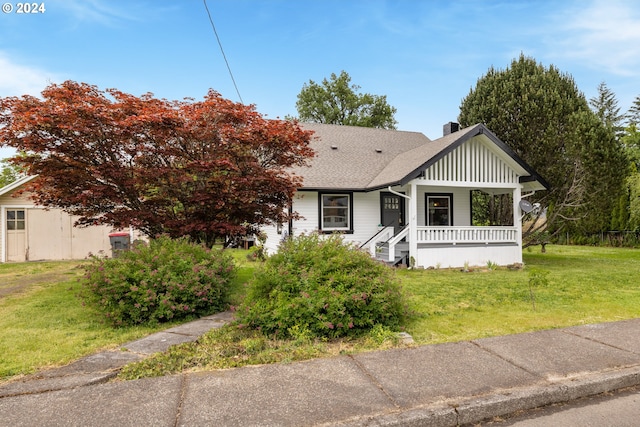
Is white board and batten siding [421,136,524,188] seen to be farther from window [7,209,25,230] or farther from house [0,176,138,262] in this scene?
window [7,209,25,230]

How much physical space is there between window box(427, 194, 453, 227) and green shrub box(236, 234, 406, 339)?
1064 cm

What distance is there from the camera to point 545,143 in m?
15.1

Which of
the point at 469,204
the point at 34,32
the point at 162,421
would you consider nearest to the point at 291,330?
the point at 162,421

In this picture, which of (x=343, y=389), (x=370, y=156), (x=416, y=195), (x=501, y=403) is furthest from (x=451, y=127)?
(x=343, y=389)

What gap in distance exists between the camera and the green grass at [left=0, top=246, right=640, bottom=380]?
4.21 meters

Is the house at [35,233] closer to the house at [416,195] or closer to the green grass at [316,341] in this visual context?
the green grass at [316,341]

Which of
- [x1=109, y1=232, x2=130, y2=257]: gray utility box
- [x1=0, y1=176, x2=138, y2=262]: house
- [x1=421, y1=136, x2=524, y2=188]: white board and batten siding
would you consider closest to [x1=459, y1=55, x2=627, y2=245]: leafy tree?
[x1=421, y1=136, x2=524, y2=188]: white board and batten siding

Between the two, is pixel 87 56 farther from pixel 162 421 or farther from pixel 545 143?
pixel 545 143

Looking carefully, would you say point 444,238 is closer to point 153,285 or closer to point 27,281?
point 153,285

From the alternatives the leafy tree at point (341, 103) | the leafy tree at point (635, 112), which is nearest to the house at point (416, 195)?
the leafy tree at point (341, 103)

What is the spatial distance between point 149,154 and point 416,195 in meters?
9.35

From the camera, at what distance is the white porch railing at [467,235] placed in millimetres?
12843

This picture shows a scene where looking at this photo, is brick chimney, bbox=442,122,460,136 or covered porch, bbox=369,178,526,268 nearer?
covered porch, bbox=369,178,526,268

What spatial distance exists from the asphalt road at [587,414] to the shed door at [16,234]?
62.9 feet
